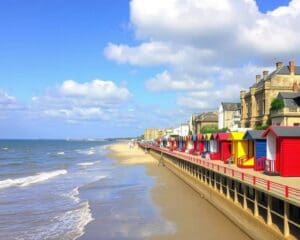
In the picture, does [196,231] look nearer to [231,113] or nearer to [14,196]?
[14,196]

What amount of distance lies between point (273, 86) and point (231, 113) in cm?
3407

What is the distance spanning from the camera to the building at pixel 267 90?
66.5m

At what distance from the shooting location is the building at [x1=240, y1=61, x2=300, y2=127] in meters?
66.5

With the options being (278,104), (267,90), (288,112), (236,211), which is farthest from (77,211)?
(267,90)

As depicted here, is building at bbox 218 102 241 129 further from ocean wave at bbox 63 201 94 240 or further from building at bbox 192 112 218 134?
ocean wave at bbox 63 201 94 240

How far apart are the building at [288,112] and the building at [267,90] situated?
578 cm

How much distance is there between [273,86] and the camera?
66875 millimetres

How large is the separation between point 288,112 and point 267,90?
464 inches

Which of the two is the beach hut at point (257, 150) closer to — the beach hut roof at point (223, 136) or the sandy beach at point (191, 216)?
the sandy beach at point (191, 216)

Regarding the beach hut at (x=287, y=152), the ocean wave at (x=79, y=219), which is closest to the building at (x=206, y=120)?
the ocean wave at (x=79, y=219)

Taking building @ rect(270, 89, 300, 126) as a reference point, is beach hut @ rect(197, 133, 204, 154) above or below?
below

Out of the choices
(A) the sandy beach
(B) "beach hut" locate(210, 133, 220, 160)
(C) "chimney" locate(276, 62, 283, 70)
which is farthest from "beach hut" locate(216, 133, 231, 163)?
(C) "chimney" locate(276, 62, 283, 70)

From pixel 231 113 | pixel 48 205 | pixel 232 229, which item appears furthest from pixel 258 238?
pixel 231 113

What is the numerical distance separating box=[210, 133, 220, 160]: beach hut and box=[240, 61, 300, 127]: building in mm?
21084
